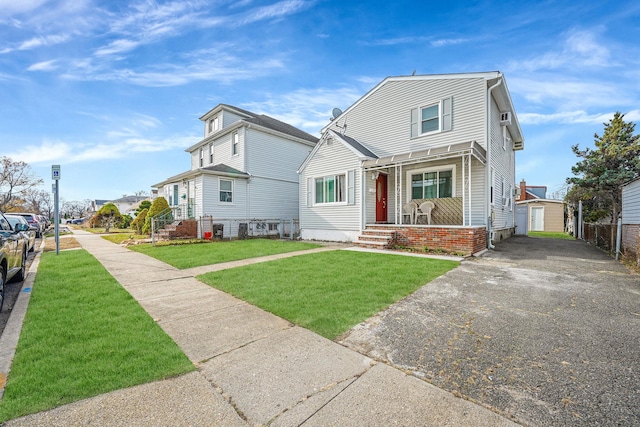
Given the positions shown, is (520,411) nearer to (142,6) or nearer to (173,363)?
(173,363)

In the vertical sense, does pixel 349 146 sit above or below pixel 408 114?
below

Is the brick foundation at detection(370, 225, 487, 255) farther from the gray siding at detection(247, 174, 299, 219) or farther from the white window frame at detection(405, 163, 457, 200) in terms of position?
the gray siding at detection(247, 174, 299, 219)

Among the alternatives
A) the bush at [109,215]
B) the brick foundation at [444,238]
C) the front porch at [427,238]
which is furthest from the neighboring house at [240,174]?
the bush at [109,215]

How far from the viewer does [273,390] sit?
7.38 ft

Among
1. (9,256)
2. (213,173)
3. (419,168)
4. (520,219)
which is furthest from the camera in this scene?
(520,219)

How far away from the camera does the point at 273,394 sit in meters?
2.20

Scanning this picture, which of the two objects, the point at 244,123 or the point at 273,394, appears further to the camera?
the point at 244,123

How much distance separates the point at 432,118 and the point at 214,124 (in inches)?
632

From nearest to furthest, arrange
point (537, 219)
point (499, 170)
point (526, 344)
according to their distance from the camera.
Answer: point (526, 344) < point (499, 170) < point (537, 219)

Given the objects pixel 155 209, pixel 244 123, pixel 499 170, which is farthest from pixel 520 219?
pixel 155 209

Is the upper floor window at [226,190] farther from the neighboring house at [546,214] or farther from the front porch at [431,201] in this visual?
the neighboring house at [546,214]

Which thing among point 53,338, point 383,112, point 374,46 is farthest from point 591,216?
point 53,338

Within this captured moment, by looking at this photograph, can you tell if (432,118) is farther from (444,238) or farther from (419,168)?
(444,238)

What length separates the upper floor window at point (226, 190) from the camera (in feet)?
54.1
